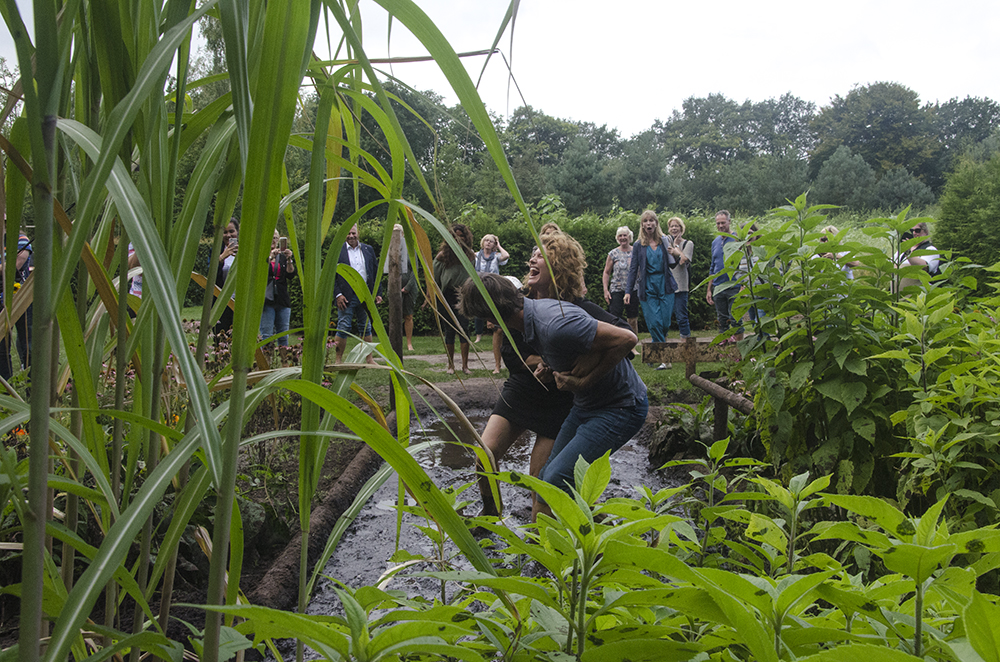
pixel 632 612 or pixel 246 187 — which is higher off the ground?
pixel 246 187

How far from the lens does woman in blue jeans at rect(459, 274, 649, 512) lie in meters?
3.12

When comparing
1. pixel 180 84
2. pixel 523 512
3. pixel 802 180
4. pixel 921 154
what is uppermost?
pixel 921 154

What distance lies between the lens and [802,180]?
4547 cm

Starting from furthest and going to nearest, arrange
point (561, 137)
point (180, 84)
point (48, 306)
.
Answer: point (561, 137) → point (180, 84) → point (48, 306)

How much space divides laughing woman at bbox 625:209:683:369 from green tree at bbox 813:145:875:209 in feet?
132

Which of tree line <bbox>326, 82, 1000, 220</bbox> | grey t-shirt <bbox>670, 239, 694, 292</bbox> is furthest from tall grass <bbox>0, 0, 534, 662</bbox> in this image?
tree line <bbox>326, 82, 1000, 220</bbox>

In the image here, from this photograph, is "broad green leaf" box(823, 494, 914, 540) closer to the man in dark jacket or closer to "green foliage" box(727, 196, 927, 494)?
"green foliage" box(727, 196, 927, 494)

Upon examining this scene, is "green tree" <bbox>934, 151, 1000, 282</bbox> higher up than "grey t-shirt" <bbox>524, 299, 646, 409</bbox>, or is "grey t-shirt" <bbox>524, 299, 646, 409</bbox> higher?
"green tree" <bbox>934, 151, 1000, 282</bbox>

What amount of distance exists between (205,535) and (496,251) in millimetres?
9139

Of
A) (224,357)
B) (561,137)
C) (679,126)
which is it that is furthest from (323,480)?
(679,126)

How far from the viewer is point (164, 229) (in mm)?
789

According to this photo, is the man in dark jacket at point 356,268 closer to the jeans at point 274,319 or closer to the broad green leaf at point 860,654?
the jeans at point 274,319

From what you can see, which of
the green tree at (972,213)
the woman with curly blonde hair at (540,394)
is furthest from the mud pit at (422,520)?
the green tree at (972,213)

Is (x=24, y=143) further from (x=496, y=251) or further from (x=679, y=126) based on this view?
(x=679, y=126)
